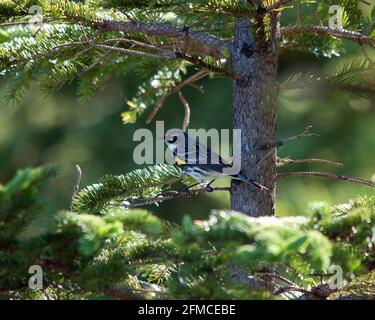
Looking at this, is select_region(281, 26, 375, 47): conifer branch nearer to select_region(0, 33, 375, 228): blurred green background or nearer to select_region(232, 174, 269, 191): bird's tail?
select_region(232, 174, 269, 191): bird's tail

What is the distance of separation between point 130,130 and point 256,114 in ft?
12.8

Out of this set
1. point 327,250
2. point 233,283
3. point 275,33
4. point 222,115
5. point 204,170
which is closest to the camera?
point 327,250

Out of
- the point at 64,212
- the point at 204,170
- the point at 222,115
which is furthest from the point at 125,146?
the point at 64,212

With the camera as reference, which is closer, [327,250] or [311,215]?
[327,250]

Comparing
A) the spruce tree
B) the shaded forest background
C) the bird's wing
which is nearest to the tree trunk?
the spruce tree

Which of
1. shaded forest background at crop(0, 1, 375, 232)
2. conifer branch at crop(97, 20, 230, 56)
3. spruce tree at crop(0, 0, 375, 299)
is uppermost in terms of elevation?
shaded forest background at crop(0, 1, 375, 232)

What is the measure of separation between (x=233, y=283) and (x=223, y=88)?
4.54m

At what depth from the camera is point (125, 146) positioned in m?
5.96

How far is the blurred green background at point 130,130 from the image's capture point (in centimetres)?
500

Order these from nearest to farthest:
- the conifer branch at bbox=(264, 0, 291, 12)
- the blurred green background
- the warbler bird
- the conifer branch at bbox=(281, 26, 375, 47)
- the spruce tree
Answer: the spruce tree → the conifer branch at bbox=(264, 0, 291, 12) → the conifer branch at bbox=(281, 26, 375, 47) → the warbler bird → the blurred green background

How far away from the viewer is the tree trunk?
2.16 m

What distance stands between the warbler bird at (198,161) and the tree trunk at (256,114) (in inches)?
3.3

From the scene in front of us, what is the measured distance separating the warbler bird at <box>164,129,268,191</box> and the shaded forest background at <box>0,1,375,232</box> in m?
1.95

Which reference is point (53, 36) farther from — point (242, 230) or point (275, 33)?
point (242, 230)
